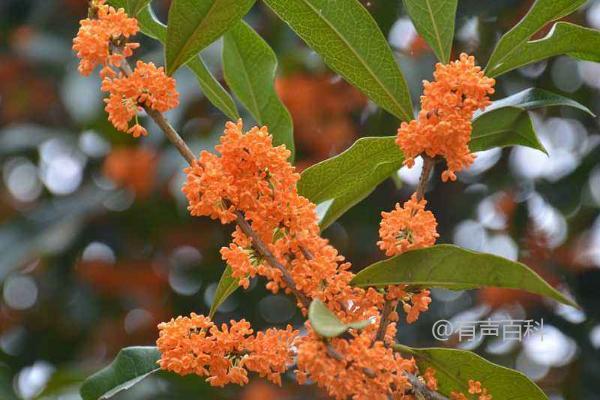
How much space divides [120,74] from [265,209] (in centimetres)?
24

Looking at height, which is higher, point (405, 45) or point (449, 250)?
point (405, 45)

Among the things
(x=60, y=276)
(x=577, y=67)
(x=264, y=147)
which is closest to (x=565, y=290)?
(x=577, y=67)

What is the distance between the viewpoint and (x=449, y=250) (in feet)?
3.41

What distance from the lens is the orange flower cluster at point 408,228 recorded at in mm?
1036

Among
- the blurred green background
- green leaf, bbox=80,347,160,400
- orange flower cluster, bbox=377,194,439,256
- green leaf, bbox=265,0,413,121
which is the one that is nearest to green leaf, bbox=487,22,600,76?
green leaf, bbox=265,0,413,121

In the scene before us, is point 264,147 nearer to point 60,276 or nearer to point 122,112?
point 122,112

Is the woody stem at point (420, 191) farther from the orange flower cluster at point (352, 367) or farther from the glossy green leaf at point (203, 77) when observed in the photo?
the glossy green leaf at point (203, 77)

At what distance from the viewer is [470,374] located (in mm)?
1162

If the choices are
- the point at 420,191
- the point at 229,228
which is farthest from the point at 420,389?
the point at 229,228

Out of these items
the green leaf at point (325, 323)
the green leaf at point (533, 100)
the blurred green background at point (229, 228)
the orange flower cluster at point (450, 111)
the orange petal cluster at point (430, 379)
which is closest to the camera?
the green leaf at point (325, 323)

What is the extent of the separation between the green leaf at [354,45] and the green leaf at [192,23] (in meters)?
0.07

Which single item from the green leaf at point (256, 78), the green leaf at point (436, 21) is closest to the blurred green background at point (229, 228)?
the green leaf at point (256, 78)

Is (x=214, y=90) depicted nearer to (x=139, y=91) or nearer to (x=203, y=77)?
(x=203, y=77)

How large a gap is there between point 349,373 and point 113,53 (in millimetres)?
466
